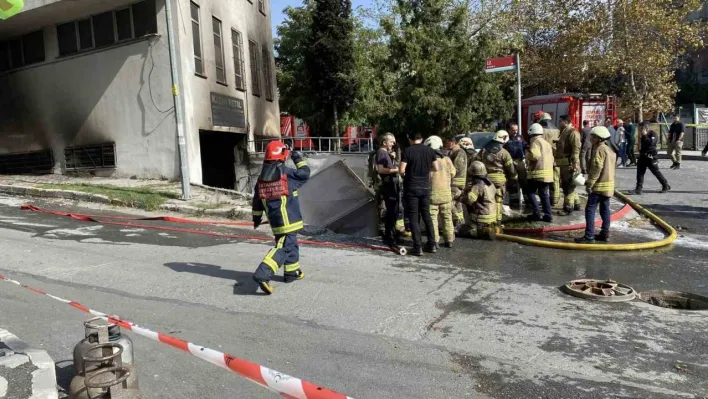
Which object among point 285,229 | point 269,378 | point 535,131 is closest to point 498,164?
point 535,131

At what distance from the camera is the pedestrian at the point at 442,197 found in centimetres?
811

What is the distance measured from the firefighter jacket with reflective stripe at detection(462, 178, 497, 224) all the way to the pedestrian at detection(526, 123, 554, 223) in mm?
1173

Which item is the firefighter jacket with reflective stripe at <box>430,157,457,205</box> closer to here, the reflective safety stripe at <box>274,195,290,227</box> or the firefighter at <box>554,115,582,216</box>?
the reflective safety stripe at <box>274,195,290,227</box>

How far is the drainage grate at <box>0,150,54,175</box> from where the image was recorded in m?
16.8

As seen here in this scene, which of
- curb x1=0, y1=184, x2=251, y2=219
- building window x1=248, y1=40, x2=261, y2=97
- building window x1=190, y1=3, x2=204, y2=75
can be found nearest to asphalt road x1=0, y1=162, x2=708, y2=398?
curb x1=0, y1=184, x2=251, y2=219

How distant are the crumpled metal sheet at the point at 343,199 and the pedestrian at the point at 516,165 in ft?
9.58

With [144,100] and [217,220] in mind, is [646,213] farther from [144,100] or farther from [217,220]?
[144,100]

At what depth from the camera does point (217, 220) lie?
1090 centimetres

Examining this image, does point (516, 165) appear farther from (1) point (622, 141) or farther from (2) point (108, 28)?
(2) point (108, 28)

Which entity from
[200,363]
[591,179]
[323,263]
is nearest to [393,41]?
[591,179]

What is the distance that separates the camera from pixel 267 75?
68.4 feet

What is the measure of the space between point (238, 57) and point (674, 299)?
15.5 m

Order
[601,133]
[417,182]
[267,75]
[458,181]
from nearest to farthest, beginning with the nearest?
1. [417,182]
2. [601,133]
3. [458,181]
4. [267,75]

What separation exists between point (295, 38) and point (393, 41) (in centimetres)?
1801
